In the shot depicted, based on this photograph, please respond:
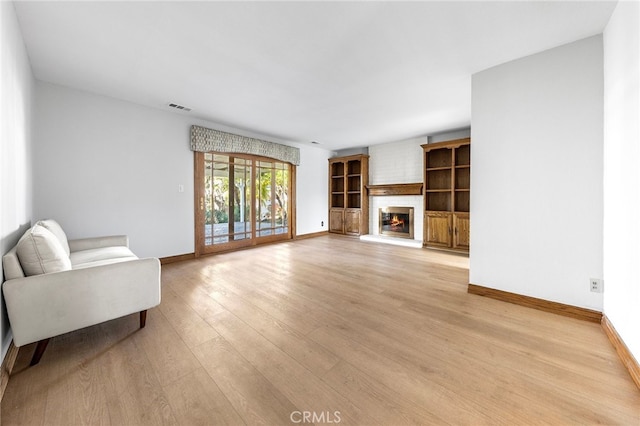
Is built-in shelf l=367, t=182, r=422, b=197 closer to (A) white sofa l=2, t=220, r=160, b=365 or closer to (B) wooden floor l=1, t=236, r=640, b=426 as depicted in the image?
(B) wooden floor l=1, t=236, r=640, b=426

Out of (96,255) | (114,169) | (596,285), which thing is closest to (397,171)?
(596,285)

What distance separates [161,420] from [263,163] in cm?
476

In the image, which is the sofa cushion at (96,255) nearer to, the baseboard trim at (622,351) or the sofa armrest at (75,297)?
the sofa armrest at (75,297)

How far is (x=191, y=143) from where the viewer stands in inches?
162

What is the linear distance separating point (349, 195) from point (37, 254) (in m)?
6.13

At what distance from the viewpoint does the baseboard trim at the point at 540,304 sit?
2047 millimetres

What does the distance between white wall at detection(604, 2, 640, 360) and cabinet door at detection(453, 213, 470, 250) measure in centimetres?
260

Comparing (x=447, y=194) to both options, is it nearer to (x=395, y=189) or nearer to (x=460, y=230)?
(x=460, y=230)

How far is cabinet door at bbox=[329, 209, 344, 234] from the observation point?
22.3 feet

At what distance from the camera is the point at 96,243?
2791 millimetres

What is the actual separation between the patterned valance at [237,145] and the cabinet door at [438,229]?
130 inches

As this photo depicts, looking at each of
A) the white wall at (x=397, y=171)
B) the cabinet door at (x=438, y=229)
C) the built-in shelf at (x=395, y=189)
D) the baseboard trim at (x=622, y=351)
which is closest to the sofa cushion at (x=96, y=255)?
the baseboard trim at (x=622, y=351)

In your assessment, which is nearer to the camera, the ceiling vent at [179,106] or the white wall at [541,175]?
the white wall at [541,175]

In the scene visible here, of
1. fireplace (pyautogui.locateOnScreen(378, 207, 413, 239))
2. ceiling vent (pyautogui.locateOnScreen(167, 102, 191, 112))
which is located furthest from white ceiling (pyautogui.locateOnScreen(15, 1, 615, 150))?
fireplace (pyautogui.locateOnScreen(378, 207, 413, 239))
